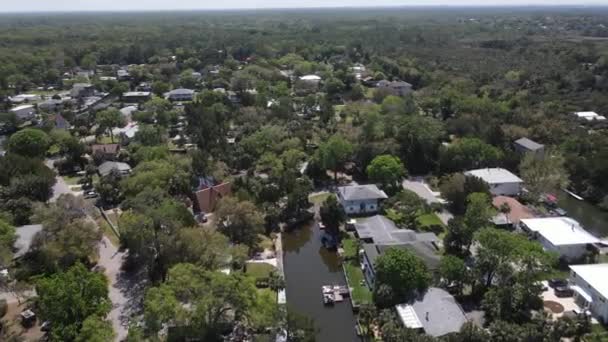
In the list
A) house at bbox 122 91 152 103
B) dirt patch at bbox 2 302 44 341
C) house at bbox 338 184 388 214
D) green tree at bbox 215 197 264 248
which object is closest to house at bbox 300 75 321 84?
house at bbox 122 91 152 103

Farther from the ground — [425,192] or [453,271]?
[453,271]

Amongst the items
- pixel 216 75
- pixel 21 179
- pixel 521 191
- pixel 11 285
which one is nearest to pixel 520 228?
pixel 521 191

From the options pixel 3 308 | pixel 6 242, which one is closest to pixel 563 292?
pixel 3 308

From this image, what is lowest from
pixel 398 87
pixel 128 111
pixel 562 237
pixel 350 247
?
pixel 350 247

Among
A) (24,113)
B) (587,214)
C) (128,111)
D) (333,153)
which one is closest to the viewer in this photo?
(587,214)

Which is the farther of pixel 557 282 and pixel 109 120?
pixel 109 120

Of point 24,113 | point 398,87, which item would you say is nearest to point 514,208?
point 398,87

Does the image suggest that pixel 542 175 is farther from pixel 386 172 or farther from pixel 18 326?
pixel 18 326

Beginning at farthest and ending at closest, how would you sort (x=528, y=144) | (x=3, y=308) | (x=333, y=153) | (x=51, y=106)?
(x=51, y=106)
(x=528, y=144)
(x=333, y=153)
(x=3, y=308)

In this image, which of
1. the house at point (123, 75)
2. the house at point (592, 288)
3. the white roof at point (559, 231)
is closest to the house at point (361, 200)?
the white roof at point (559, 231)
